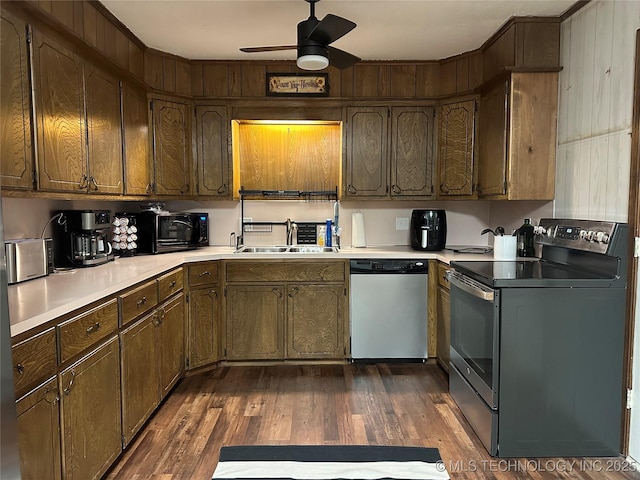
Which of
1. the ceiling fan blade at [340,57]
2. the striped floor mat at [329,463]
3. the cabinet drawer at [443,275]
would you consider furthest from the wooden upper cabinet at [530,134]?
the striped floor mat at [329,463]

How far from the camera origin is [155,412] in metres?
2.79

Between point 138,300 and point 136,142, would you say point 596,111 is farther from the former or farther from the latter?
point 136,142

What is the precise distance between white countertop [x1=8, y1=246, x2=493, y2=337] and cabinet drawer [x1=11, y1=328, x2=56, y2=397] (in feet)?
0.17

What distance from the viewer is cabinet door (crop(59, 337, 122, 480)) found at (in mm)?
1735

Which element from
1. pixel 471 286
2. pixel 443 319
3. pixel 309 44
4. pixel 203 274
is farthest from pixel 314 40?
pixel 443 319

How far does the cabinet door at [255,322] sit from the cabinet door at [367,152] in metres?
1.08

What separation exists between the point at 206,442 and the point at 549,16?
325 cm

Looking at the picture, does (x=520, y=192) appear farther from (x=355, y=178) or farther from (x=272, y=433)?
(x=272, y=433)

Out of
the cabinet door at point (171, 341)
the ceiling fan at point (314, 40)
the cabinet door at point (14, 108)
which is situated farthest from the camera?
the cabinet door at point (171, 341)

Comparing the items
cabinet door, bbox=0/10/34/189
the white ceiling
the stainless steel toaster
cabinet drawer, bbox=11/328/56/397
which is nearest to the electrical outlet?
the white ceiling

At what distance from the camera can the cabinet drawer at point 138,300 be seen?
2.25 metres

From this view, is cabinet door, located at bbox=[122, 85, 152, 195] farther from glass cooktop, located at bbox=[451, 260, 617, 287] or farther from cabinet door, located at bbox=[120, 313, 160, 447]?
glass cooktop, located at bbox=[451, 260, 617, 287]

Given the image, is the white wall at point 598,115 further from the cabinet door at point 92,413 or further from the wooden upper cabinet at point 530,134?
the cabinet door at point 92,413

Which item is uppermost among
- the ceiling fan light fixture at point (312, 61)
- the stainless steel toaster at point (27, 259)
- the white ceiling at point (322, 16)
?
the white ceiling at point (322, 16)
